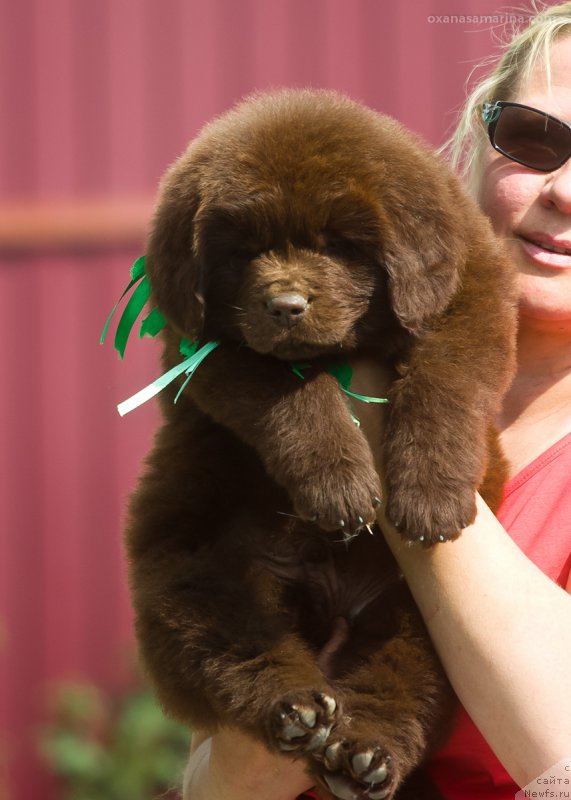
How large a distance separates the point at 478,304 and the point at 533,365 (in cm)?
65

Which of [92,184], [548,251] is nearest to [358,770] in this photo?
[548,251]

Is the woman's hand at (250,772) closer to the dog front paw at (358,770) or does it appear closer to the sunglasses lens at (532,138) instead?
the dog front paw at (358,770)

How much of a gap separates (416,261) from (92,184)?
383cm

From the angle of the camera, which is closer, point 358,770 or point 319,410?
point 358,770

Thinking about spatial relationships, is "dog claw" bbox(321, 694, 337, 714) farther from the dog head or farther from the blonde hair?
the blonde hair

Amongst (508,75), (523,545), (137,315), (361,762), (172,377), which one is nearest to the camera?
(361,762)

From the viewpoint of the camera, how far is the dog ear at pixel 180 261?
2.45m

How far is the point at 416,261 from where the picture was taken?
2.39m

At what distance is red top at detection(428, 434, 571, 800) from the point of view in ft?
7.96

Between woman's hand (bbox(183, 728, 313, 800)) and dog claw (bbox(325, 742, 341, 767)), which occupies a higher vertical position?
dog claw (bbox(325, 742, 341, 767))

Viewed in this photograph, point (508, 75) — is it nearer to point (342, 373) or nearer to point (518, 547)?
point (342, 373)

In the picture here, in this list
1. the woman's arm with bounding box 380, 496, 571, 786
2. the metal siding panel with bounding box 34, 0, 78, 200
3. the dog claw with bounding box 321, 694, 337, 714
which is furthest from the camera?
the metal siding panel with bounding box 34, 0, 78, 200

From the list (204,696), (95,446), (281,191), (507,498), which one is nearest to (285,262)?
(281,191)

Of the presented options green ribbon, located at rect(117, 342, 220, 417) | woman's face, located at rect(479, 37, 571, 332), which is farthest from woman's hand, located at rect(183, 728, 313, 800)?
woman's face, located at rect(479, 37, 571, 332)
